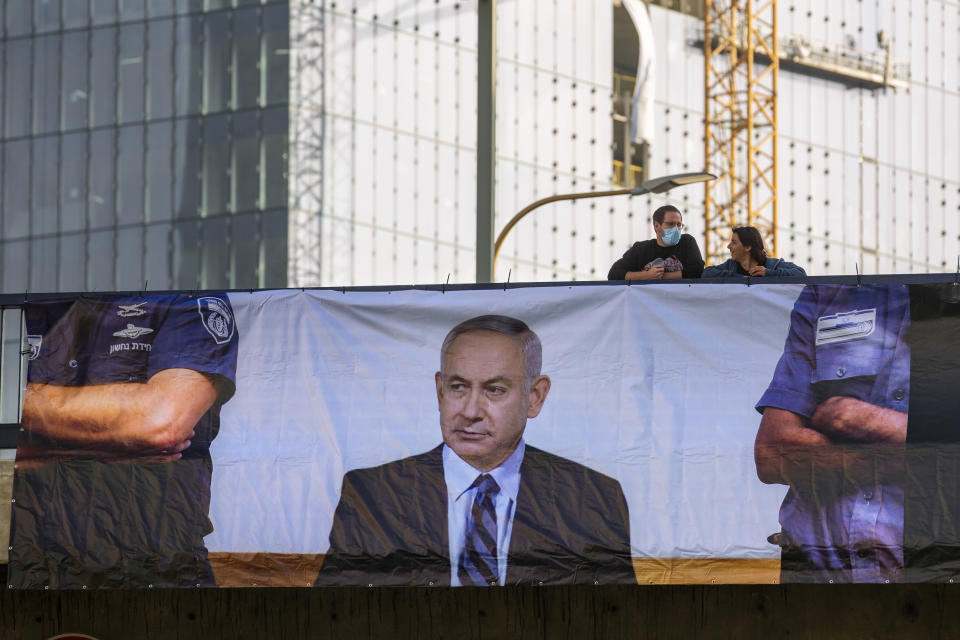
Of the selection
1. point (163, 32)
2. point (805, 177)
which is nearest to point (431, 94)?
point (163, 32)

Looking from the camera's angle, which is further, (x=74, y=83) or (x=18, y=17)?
(x=18, y=17)

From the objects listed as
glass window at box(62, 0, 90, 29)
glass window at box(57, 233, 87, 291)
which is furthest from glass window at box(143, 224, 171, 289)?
glass window at box(62, 0, 90, 29)

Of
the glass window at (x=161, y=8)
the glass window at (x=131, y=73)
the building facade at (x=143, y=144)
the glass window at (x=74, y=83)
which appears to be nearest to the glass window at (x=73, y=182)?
the building facade at (x=143, y=144)

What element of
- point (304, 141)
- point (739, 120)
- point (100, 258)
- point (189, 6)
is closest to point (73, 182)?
point (100, 258)

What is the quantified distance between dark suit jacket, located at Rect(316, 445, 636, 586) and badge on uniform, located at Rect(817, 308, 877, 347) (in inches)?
62.3

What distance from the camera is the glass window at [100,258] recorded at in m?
56.0

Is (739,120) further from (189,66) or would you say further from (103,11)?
(103,11)

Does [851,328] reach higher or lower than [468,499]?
higher

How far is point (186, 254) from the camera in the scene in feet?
179

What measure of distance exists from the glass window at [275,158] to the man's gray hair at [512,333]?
42377mm

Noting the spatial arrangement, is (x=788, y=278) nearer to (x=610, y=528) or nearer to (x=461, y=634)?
(x=610, y=528)

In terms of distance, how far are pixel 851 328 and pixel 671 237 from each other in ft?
6.61

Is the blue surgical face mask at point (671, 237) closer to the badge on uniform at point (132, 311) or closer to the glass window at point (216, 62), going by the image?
the badge on uniform at point (132, 311)

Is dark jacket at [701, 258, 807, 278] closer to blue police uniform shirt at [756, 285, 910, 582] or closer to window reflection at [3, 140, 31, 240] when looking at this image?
blue police uniform shirt at [756, 285, 910, 582]
